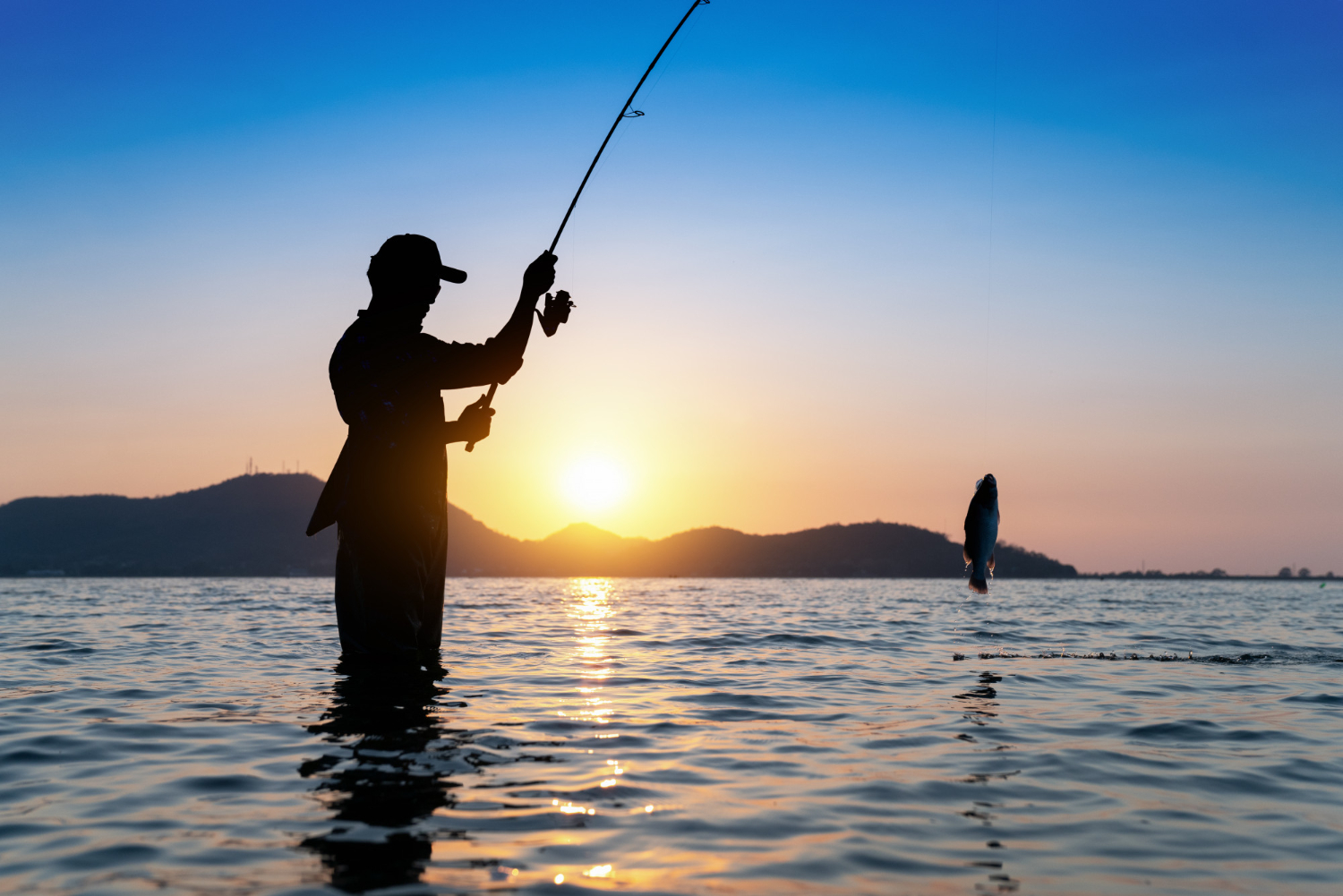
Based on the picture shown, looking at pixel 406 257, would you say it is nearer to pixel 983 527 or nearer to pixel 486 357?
pixel 486 357

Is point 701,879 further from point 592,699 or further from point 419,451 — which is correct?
point 419,451

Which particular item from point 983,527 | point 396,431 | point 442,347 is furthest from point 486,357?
point 983,527

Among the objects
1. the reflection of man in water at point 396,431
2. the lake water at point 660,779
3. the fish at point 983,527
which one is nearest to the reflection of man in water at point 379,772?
the lake water at point 660,779

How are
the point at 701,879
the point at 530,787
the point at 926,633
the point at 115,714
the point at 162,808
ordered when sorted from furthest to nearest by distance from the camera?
the point at 926,633, the point at 115,714, the point at 530,787, the point at 162,808, the point at 701,879

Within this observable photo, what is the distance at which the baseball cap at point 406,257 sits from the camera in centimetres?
837

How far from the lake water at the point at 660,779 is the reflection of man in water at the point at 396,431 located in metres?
0.71

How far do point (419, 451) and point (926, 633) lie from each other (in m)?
13.2

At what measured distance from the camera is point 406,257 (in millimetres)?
8398

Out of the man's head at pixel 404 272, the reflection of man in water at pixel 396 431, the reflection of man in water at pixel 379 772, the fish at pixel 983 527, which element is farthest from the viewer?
the fish at pixel 983 527

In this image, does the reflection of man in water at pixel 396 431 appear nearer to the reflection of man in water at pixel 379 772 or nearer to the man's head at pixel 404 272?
the man's head at pixel 404 272

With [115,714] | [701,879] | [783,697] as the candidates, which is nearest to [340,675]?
[115,714]

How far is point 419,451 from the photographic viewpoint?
26.9ft

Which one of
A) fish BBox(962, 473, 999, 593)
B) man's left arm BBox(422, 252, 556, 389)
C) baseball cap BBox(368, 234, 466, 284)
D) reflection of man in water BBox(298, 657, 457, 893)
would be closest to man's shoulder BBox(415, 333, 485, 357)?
man's left arm BBox(422, 252, 556, 389)

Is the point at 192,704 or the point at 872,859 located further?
the point at 192,704
